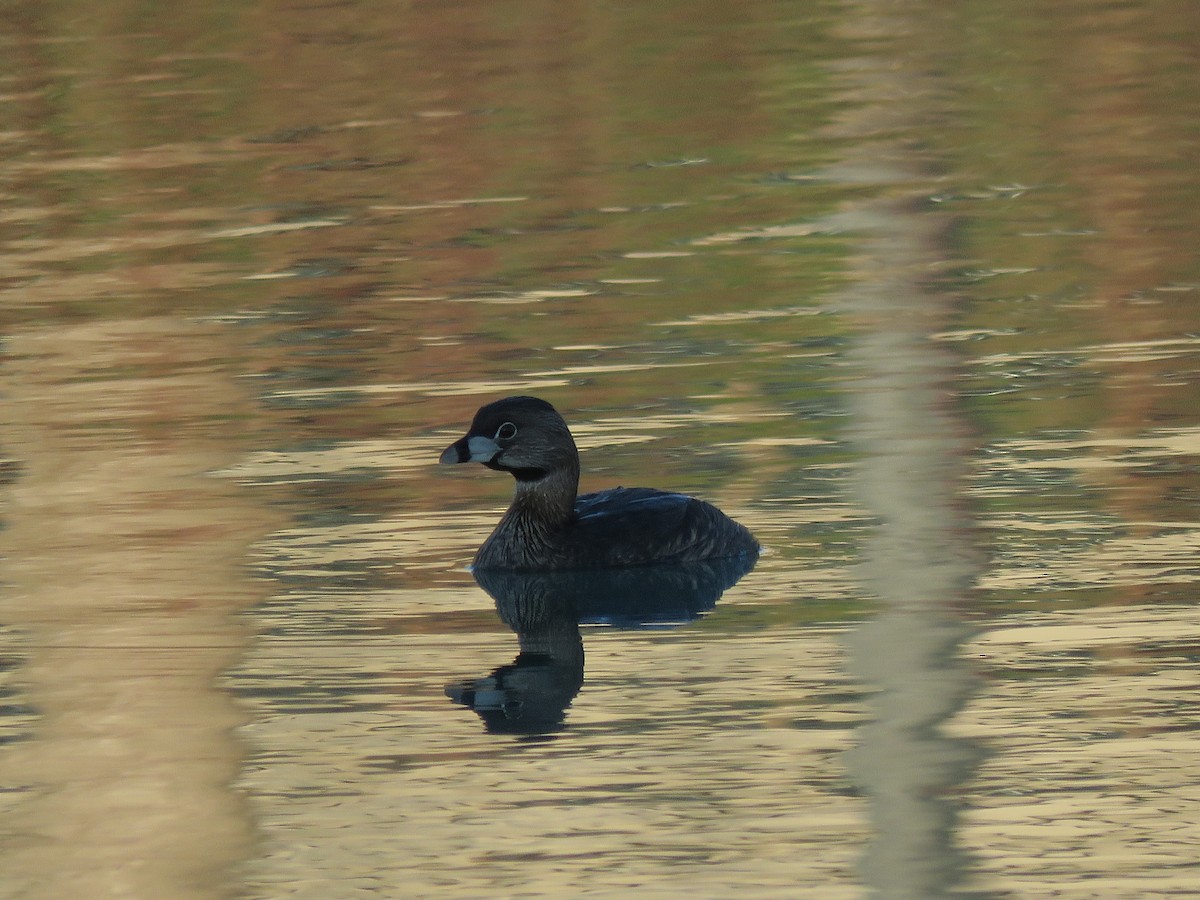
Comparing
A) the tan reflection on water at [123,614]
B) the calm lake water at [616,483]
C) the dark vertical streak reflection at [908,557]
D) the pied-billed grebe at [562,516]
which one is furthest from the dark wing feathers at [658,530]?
the tan reflection on water at [123,614]

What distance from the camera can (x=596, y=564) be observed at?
A: 10664 millimetres

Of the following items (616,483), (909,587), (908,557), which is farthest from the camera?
(616,483)

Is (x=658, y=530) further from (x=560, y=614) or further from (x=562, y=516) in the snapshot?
(x=560, y=614)

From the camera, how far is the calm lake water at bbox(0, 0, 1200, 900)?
287 inches

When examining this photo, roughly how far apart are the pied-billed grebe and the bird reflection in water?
61 millimetres

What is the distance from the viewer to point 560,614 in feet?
32.9

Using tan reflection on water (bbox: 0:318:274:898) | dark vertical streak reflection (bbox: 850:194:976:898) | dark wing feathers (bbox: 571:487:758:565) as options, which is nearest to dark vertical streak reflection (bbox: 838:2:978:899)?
dark vertical streak reflection (bbox: 850:194:976:898)

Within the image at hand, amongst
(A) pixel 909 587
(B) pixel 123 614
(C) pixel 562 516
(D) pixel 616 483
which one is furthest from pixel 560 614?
(D) pixel 616 483

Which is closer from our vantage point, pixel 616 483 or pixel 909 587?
pixel 909 587

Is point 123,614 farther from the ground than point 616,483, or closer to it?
farther from the ground

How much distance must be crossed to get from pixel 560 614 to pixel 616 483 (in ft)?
5.90

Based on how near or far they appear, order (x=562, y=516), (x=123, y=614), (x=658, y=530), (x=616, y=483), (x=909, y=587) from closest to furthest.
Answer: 1. (x=909, y=587)
2. (x=123, y=614)
3. (x=658, y=530)
4. (x=562, y=516)
5. (x=616, y=483)

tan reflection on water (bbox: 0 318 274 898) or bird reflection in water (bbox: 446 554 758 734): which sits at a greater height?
tan reflection on water (bbox: 0 318 274 898)

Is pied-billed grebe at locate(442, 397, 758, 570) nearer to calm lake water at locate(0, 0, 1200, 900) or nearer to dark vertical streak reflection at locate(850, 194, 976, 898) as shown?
calm lake water at locate(0, 0, 1200, 900)
